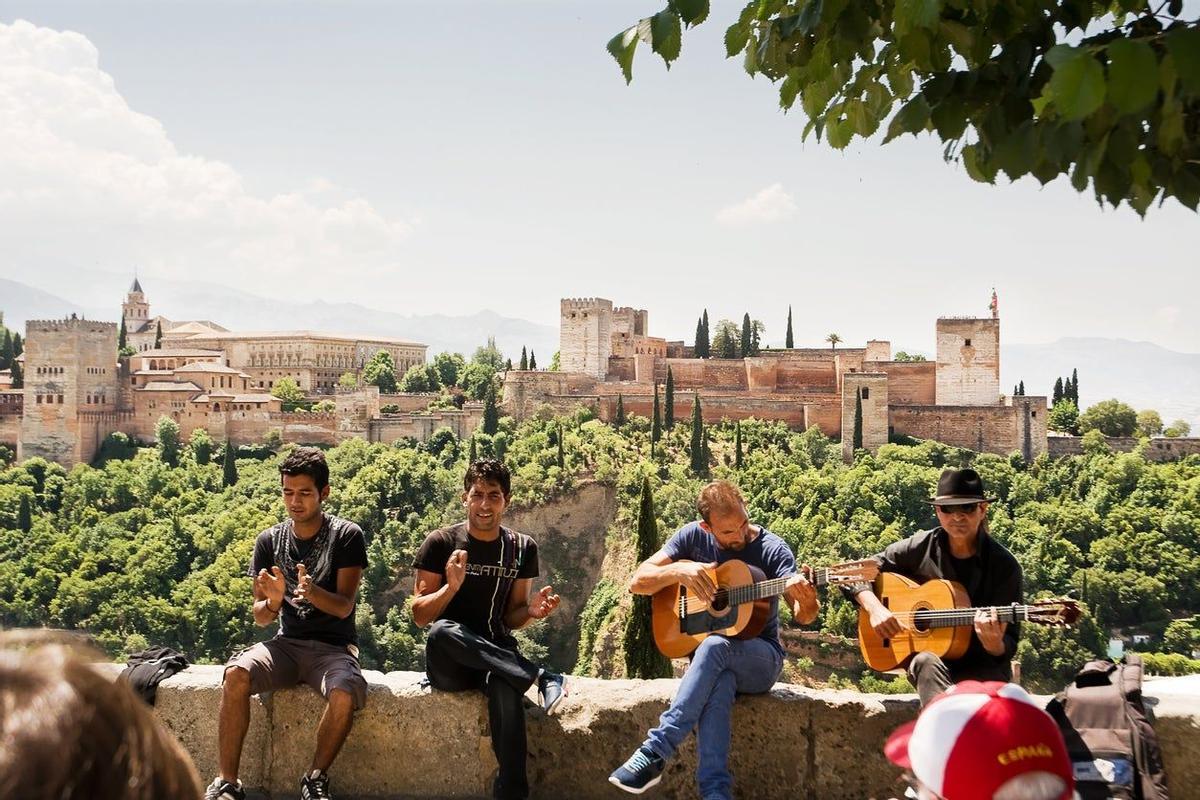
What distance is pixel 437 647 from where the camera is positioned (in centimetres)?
372

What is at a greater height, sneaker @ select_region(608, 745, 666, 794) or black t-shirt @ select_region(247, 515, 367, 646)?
black t-shirt @ select_region(247, 515, 367, 646)

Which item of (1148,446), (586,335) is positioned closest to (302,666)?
(1148,446)

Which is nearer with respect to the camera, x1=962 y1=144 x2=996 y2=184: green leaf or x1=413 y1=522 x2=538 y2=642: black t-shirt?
x1=962 y1=144 x2=996 y2=184: green leaf

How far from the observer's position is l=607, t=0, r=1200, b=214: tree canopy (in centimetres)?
165

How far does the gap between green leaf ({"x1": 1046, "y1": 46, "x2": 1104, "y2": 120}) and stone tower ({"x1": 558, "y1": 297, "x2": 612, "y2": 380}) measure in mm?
47524

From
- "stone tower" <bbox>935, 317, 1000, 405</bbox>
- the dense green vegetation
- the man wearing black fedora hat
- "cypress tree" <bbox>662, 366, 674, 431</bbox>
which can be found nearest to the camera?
the man wearing black fedora hat

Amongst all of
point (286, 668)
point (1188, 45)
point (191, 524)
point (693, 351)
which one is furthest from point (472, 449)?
point (1188, 45)

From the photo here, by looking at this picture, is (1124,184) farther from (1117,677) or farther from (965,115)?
(1117,677)

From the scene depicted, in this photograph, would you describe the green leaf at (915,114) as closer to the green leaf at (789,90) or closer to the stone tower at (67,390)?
the green leaf at (789,90)

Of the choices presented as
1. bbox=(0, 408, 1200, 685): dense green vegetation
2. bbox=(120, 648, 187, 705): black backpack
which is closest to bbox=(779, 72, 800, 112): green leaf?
bbox=(120, 648, 187, 705): black backpack

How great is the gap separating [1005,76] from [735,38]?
700 mm

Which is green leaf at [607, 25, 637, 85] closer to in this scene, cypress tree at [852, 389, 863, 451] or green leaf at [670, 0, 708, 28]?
green leaf at [670, 0, 708, 28]

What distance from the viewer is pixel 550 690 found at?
3.74 m

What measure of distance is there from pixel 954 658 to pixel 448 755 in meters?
1.77
